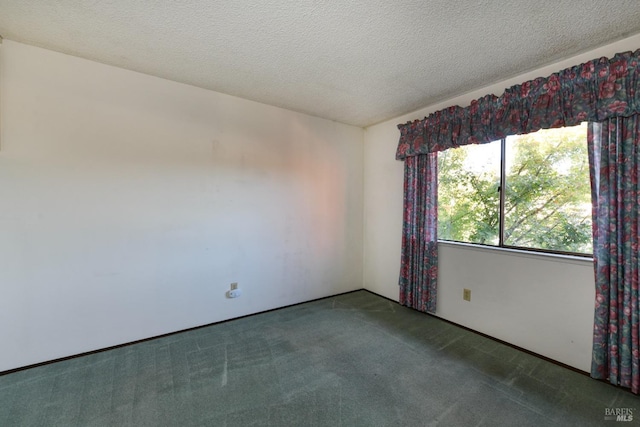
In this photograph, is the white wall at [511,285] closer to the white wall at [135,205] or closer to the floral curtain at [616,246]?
the floral curtain at [616,246]

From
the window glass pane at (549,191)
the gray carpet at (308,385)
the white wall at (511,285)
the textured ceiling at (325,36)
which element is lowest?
the gray carpet at (308,385)

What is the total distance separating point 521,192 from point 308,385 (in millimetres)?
2427

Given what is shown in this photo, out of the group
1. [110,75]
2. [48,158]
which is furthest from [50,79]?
[48,158]

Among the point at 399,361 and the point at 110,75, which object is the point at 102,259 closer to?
the point at 110,75

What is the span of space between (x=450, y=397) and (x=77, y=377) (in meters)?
2.64

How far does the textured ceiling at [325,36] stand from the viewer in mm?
1577

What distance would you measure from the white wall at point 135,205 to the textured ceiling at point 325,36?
354 mm

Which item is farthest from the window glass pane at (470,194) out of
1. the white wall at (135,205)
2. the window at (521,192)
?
the white wall at (135,205)

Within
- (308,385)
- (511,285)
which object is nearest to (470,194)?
(511,285)

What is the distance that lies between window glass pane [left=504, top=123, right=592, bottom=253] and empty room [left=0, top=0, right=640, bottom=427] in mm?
17

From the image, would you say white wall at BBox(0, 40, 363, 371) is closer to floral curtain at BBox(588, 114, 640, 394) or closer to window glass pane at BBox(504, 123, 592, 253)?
window glass pane at BBox(504, 123, 592, 253)

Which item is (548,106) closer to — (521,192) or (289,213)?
(521,192)

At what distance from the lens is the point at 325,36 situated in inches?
71.8

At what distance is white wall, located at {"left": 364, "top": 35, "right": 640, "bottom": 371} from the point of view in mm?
2016
